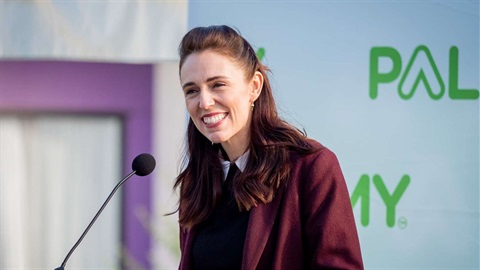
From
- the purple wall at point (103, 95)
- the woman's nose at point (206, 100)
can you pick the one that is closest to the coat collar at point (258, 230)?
the woman's nose at point (206, 100)

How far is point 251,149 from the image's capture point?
5.25 ft

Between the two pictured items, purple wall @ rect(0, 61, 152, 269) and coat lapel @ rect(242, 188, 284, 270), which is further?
purple wall @ rect(0, 61, 152, 269)

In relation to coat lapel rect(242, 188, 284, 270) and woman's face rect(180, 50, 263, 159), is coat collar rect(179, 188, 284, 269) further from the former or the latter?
woman's face rect(180, 50, 263, 159)

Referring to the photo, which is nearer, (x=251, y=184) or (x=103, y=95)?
(x=251, y=184)

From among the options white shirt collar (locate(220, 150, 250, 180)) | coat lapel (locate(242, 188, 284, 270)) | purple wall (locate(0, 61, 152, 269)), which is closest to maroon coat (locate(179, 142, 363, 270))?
coat lapel (locate(242, 188, 284, 270))

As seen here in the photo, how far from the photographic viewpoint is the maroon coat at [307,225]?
1422 millimetres

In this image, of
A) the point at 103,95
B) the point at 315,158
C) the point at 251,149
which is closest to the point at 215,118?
the point at 251,149

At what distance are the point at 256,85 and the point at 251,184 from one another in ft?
0.80

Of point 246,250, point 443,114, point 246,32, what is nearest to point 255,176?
point 246,250

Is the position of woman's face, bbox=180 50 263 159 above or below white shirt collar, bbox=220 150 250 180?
above

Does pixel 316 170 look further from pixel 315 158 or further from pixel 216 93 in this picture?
pixel 216 93

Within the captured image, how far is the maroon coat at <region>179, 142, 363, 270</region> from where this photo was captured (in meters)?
1.42

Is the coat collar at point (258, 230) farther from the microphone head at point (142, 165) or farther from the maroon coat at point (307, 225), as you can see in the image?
the microphone head at point (142, 165)

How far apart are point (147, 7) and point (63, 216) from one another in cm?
84
